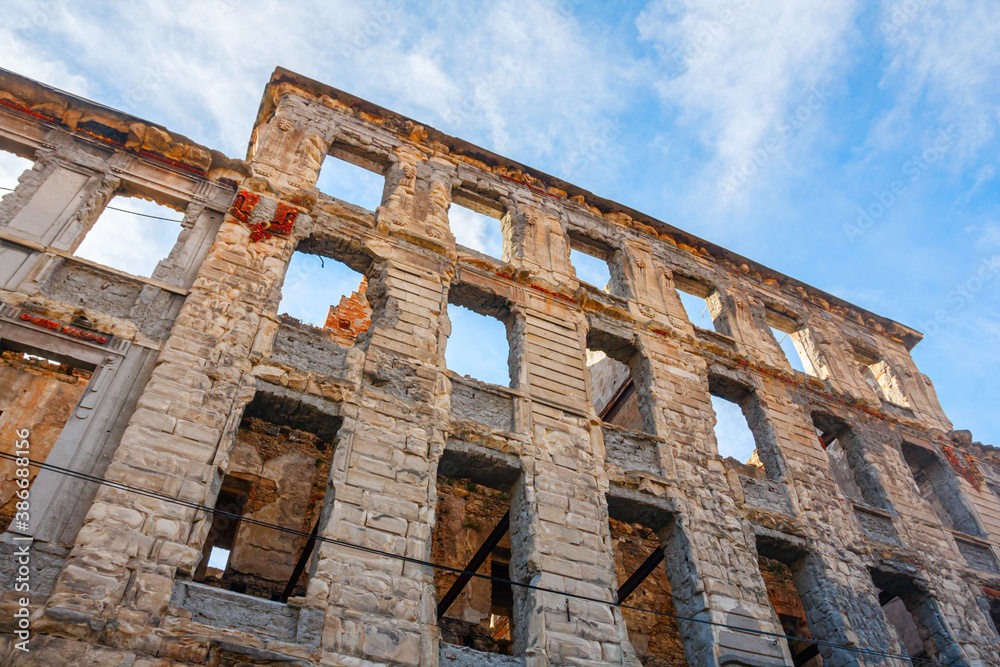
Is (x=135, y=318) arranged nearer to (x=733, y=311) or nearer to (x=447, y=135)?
(x=447, y=135)

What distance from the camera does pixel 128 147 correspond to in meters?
10.5

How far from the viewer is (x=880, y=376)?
15.8 meters

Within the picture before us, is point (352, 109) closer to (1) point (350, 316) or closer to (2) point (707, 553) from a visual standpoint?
(1) point (350, 316)

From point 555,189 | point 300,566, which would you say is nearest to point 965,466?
point 555,189

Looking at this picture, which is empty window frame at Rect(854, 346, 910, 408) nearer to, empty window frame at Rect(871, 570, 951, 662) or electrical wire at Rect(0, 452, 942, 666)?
empty window frame at Rect(871, 570, 951, 662)

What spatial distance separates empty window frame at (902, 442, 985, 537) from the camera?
12961 millimetres

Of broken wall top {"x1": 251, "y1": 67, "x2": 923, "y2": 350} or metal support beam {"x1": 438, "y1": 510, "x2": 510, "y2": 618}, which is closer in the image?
metal support beam {"x1": 438, "y1": 510, "x2": 510, "y2": 618}

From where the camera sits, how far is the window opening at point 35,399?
35.6ft

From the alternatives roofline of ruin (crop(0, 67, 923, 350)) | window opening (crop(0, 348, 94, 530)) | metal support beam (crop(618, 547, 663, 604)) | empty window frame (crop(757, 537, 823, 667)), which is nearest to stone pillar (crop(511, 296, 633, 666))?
metal support beam (crop(618, 547, 663, 604))

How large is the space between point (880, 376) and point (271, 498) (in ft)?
44.0

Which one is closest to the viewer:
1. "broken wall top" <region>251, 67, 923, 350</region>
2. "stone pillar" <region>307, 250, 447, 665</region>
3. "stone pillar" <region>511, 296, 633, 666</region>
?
"stone pillar" <region>307, 250, 447, 665</region>

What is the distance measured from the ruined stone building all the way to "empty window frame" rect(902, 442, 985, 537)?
0.17ft

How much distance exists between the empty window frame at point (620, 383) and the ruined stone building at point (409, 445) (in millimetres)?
116

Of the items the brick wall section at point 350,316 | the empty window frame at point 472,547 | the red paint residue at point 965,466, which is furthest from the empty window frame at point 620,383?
the red paint residue at point 965,466
